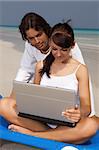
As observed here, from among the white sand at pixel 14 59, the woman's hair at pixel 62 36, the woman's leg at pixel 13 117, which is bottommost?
the white sand at pixel 14 59

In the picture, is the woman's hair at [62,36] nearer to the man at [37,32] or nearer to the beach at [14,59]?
the man at [37,32]

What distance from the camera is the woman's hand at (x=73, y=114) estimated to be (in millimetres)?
1408

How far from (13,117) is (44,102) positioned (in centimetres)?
22

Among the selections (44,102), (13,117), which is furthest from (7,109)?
(44,102)

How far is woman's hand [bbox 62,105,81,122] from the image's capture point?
4.62 feet

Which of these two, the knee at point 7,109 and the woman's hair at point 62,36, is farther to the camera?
the knee at point 7,109

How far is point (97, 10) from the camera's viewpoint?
543cm

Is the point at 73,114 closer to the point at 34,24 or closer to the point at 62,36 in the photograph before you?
the point at 62,36

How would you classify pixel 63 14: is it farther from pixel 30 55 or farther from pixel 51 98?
pixel 51 98

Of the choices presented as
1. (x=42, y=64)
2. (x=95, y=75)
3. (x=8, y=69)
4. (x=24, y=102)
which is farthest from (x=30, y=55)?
(x=8, y=69)

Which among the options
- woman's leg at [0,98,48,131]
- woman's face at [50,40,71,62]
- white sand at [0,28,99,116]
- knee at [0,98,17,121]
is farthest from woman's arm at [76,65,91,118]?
white sand at [0,28,99,116]

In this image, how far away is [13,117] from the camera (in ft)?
5.34

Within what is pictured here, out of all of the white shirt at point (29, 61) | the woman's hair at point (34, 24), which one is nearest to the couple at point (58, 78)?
the woman's hair at point (34, 24)

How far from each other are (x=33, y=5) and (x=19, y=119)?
4248 mm
